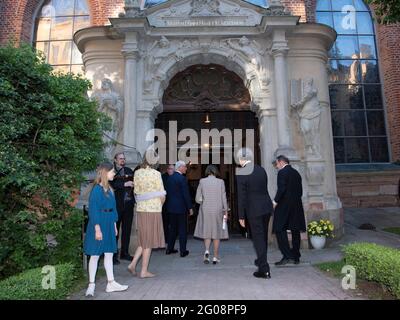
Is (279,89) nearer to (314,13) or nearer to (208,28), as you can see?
(208,28)

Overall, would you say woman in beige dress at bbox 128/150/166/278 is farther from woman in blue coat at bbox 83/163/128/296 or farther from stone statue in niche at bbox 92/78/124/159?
stone statue in niche at bbox 92/78/124/159

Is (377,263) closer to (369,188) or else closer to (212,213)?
(212,213)

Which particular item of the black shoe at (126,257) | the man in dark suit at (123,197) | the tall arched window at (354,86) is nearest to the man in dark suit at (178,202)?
the man in dark suit at (123,197)

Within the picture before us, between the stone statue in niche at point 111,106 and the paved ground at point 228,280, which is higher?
the stone statue in niche at point 111,106

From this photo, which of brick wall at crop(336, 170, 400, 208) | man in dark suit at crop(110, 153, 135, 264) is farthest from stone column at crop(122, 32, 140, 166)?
brick wall at crop(336, 170, 400, 208)

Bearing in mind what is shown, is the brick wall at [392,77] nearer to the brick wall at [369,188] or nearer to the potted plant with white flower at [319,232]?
the brick wall at [369,188]

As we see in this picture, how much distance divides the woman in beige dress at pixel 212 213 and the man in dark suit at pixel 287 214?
1.04 meters

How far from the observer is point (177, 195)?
764 cm

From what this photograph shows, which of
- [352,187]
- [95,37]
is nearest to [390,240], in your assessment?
[352,187]

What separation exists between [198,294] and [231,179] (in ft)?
24.4

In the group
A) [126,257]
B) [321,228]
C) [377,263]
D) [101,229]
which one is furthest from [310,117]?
[101,229]

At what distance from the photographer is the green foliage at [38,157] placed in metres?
4.92

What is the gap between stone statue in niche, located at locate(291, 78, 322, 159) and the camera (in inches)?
352

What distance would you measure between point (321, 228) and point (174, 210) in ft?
11.7
